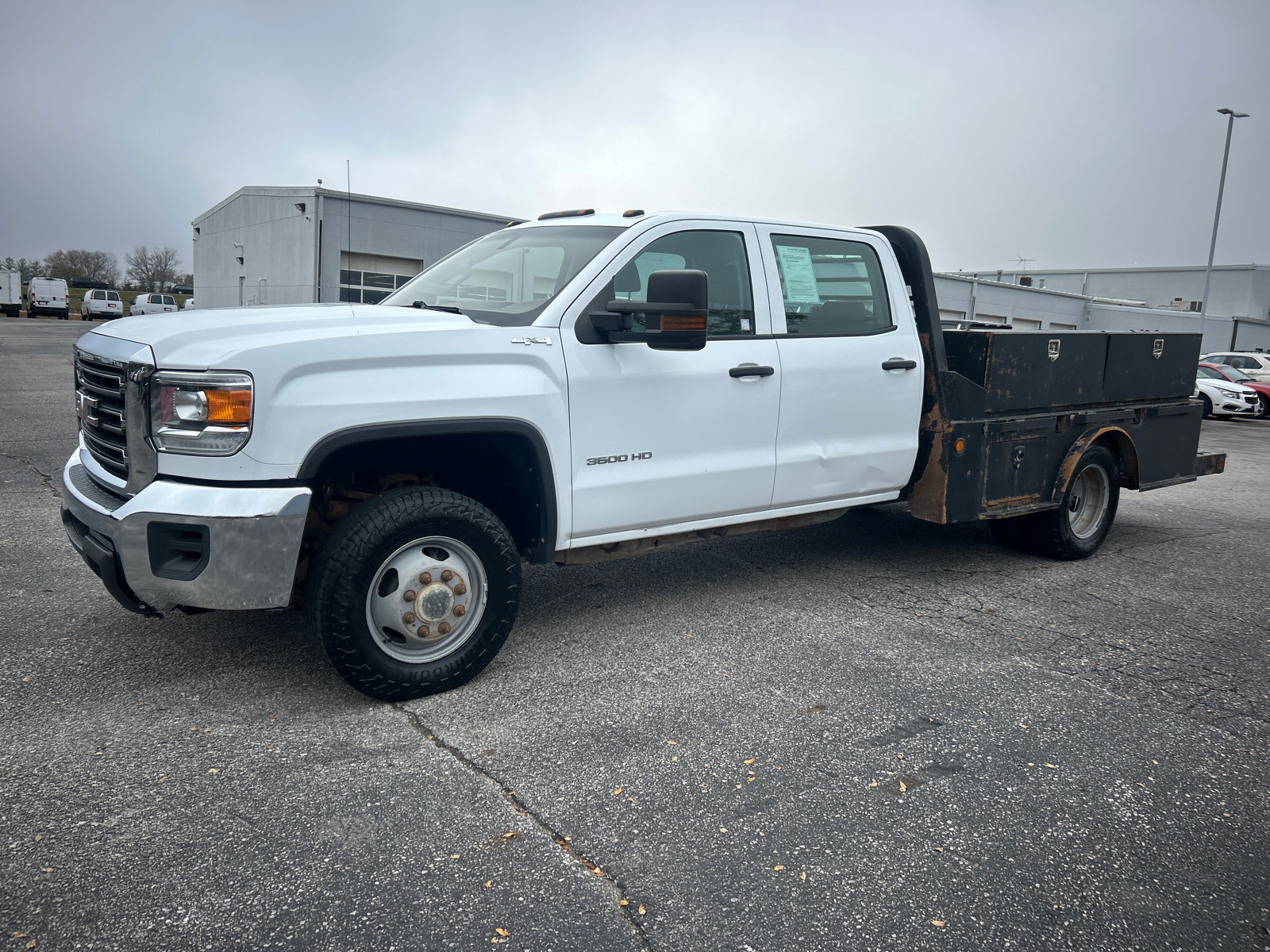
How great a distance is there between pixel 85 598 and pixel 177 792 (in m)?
2.22

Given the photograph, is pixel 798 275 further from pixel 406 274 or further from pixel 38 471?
pixel 406 274

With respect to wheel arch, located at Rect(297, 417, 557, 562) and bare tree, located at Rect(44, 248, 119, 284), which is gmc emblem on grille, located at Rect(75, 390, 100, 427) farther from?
bare tree, located at Rect(44, 248, 119, 284)

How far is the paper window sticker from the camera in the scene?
15.4 ft

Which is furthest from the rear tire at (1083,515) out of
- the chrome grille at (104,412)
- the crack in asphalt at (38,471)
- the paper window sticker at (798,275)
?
the crack in asphalt at (38,471)

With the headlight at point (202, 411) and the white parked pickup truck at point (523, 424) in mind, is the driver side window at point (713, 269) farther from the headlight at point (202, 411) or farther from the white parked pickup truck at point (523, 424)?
the headlight at point (202, 411)

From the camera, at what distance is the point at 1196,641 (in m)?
4.72

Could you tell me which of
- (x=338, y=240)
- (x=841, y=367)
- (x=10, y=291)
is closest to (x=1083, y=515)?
(x=841, y=367)

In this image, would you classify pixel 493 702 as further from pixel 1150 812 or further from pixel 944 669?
pixel 1150 812

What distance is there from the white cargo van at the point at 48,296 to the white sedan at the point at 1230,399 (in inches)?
2073

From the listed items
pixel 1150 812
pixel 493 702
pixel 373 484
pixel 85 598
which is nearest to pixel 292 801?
pixel 493 702

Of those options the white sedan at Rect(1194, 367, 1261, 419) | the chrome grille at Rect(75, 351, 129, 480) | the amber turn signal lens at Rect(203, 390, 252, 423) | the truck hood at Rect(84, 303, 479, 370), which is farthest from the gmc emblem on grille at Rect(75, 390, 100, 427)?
the white sedan at Rect(1194, 367, 1261, 419)

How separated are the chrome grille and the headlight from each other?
0.68 ft

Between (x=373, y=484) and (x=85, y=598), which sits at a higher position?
(x=373, y=484)

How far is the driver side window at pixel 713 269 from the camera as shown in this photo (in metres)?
4.20
